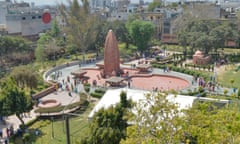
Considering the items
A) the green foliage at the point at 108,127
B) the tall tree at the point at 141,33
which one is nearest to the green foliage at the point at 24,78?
the green foliage at the point at 108,127

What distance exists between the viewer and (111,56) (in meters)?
35.9

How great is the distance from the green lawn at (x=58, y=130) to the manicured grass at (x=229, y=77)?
1768cm

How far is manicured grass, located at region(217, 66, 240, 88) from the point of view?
3231cm

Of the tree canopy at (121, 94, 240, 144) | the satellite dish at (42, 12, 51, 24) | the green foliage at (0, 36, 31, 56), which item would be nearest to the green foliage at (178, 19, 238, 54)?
the green foliage at (0, 36, 31, 56)

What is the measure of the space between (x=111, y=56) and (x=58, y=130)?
644 inches

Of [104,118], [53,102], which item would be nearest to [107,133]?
[104,118]

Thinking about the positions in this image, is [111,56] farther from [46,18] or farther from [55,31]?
[46,18]

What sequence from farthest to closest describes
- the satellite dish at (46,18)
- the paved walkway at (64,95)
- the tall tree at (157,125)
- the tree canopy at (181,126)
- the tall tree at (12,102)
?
the satellite dish at (46,18), the paved walkway at (64,95), the tall tree at (12,102), the tall tree at (157,125), the tree canopy at (181,126)

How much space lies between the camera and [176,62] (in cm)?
4291

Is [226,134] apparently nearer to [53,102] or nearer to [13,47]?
[53,102]

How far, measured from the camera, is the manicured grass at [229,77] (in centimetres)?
3231

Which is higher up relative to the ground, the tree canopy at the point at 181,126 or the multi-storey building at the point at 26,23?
the multi-storey building at the point at 26,23

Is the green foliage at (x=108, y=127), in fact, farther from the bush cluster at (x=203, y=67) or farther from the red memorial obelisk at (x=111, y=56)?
the bush cluster at (x=203, y=67)

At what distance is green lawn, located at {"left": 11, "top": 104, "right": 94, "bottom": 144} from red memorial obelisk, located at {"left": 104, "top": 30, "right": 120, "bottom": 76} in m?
13.7
